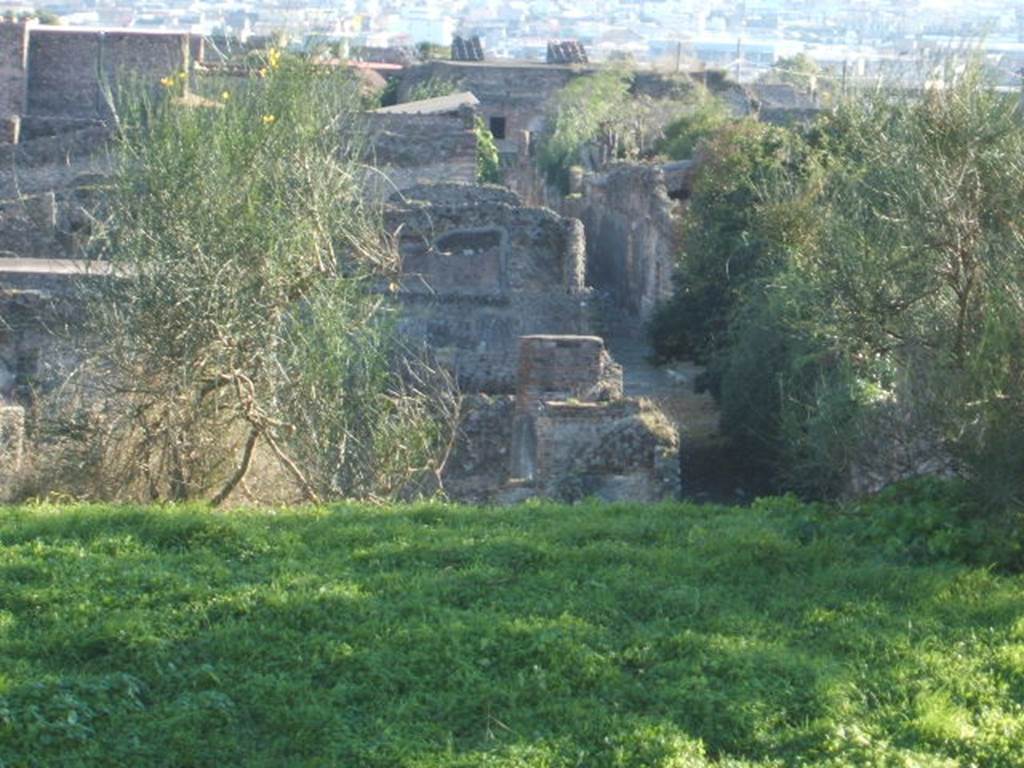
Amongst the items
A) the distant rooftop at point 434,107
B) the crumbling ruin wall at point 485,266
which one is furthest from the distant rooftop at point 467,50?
the crumbling ruin wall at point 485,266

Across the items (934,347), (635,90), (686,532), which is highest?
(934,347)

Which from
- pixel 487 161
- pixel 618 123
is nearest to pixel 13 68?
pixel 487 161

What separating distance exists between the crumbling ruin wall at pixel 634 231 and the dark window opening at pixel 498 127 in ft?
56.2

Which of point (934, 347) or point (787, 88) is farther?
point (787, 88)

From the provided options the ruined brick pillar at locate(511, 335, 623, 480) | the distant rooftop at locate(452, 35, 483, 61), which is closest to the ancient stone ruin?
the ruined brick pillar at locate(511, 335, 623, 480)

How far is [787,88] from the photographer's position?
4953 cm

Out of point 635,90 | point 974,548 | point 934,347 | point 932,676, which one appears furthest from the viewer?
point 635,90

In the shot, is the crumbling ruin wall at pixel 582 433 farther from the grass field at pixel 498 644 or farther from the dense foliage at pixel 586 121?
the dense foliage at pixel 586 121

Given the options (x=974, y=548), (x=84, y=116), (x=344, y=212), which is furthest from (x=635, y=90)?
(x=974, y=548)

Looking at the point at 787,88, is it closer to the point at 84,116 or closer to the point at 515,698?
the point at 84,116

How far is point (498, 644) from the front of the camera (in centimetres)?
736

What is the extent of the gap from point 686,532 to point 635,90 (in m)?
40.3

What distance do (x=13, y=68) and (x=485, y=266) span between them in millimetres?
16564

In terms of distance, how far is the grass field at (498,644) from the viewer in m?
6.68
